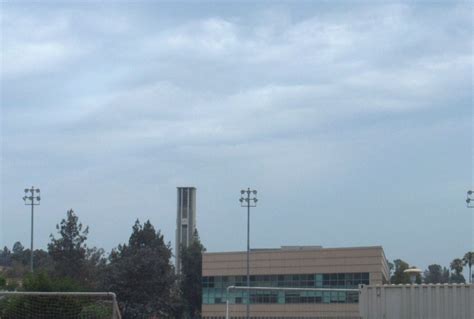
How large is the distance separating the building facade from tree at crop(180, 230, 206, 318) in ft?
33.9

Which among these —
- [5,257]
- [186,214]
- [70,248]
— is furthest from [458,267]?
[5,257]

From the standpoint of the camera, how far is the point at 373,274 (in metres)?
72.8

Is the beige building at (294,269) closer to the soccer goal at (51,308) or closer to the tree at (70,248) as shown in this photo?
the tree at (70,248)

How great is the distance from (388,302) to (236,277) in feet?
187

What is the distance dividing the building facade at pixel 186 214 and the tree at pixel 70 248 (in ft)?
91.1

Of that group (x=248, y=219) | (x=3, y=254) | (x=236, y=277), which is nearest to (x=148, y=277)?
(x=248, y=219)

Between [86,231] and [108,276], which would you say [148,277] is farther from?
[86,231]

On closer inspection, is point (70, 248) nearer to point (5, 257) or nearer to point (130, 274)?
point (130, 274)

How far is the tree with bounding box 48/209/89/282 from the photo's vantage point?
78500mm

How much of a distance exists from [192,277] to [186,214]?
1989 centimetres

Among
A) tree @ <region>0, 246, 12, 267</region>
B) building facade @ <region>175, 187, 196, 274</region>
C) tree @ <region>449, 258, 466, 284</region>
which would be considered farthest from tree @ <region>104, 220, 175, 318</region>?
tree @ <region>0, 246, 12, 267</region>

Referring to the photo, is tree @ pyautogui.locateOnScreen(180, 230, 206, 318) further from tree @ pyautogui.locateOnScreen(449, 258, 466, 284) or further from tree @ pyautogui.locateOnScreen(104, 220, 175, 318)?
tree @ pyautogui.locateOnScreen(449, 258, 466, 284)

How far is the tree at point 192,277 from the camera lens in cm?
8331

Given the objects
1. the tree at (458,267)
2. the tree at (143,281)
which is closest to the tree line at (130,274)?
the tree at (143,281)
